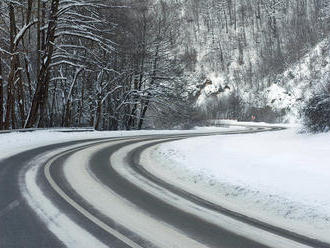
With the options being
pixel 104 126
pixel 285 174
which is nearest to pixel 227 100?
pixel 104 126

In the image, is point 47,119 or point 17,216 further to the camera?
point 47,119

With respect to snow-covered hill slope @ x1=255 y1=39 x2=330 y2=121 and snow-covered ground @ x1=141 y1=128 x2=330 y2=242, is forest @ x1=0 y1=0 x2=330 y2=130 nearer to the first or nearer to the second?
snow-covered hill slope @ x1=255 y1=39 x2=330 y2=121

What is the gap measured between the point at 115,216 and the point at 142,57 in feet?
96.6

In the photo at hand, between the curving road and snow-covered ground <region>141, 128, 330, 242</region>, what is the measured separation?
1.55ft

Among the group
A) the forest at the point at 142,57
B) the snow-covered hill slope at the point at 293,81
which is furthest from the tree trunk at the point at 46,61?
the snow-covered hill slope at the point at 293,81

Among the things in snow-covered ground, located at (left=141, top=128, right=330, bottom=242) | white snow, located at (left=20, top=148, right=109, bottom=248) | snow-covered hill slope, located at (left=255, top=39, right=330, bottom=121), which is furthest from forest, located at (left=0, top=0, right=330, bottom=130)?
white snow, located at (left=20, top=148, right=109, bottom=248)

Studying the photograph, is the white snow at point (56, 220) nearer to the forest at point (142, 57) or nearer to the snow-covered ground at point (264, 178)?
the snow-covered ground at point (264, 178)

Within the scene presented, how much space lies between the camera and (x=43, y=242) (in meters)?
4.71

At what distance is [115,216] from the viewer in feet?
19.3

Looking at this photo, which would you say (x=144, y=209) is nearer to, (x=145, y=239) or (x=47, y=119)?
(x=145, y=239)

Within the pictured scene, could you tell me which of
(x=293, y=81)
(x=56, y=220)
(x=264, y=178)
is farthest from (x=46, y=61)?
(x=293, y=81)

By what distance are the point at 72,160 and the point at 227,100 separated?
80429mm

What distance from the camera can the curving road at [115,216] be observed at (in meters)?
4.88

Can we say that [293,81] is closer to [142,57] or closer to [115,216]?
[142,57]
